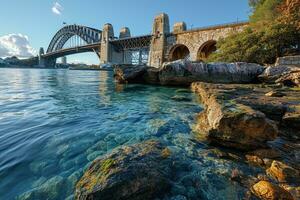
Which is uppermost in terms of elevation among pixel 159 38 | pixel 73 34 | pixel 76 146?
pixel 73 34

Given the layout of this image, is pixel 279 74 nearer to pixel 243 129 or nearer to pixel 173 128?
pixel 173 128

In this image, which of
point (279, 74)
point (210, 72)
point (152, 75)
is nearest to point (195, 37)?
point (152, 75)

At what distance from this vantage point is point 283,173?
233 centimetres

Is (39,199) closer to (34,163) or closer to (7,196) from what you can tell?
(7,196)

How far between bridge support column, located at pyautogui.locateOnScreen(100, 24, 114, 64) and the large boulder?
48693 millimetres

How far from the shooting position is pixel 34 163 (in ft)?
9.50

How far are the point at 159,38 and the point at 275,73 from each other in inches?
1286

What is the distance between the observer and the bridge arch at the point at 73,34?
70819 mm

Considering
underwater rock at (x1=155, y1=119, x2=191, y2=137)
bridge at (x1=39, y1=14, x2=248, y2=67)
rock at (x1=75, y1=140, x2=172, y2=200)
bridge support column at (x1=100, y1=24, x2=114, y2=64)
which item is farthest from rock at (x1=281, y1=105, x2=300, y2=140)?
bridge support column at (x1=100, y1=24, x2=114, y2=64)

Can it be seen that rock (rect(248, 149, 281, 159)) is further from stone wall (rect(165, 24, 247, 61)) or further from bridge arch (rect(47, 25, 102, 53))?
bridge arch (rect(47, 25, 102, 53))

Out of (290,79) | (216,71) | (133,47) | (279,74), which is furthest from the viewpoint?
(133,47)

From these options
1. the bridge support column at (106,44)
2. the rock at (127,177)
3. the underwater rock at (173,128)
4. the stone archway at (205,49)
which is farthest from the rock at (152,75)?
the bridge support column at (106,44)

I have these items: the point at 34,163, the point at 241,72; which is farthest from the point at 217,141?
the point at 241,72

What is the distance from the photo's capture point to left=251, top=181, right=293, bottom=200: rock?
188cm
